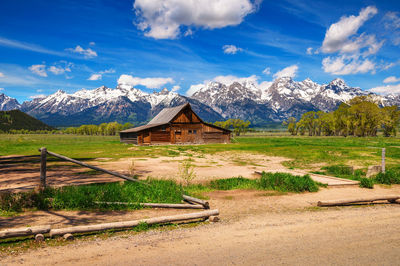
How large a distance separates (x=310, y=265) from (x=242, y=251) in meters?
1.48

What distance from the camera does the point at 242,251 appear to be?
20.0 feet

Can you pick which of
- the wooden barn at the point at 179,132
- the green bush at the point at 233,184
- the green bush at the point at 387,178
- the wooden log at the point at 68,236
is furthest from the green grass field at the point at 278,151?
the wooden log at the point at 68,236

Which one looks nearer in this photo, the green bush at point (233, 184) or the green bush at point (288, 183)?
the green bush at point (288, 183)

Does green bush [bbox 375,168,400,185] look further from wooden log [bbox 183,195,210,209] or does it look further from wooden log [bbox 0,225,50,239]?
wooden log [bbox 0,225,50,239]

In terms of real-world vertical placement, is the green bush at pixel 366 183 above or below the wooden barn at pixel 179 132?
below

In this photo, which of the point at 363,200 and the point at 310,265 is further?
the point at 363,200

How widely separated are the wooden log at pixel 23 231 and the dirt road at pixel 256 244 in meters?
0.66

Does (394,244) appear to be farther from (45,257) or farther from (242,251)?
(45,257)

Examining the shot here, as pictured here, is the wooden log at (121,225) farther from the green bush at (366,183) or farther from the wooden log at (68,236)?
the green bush at (366,183)

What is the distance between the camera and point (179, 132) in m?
55.2

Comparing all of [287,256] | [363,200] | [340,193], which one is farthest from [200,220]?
[340,193]

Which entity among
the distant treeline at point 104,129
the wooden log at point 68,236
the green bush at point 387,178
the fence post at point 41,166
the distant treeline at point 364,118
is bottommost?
the wooden log at point 68,236

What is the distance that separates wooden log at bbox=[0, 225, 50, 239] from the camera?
6.19 metres

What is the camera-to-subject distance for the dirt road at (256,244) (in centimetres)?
558
